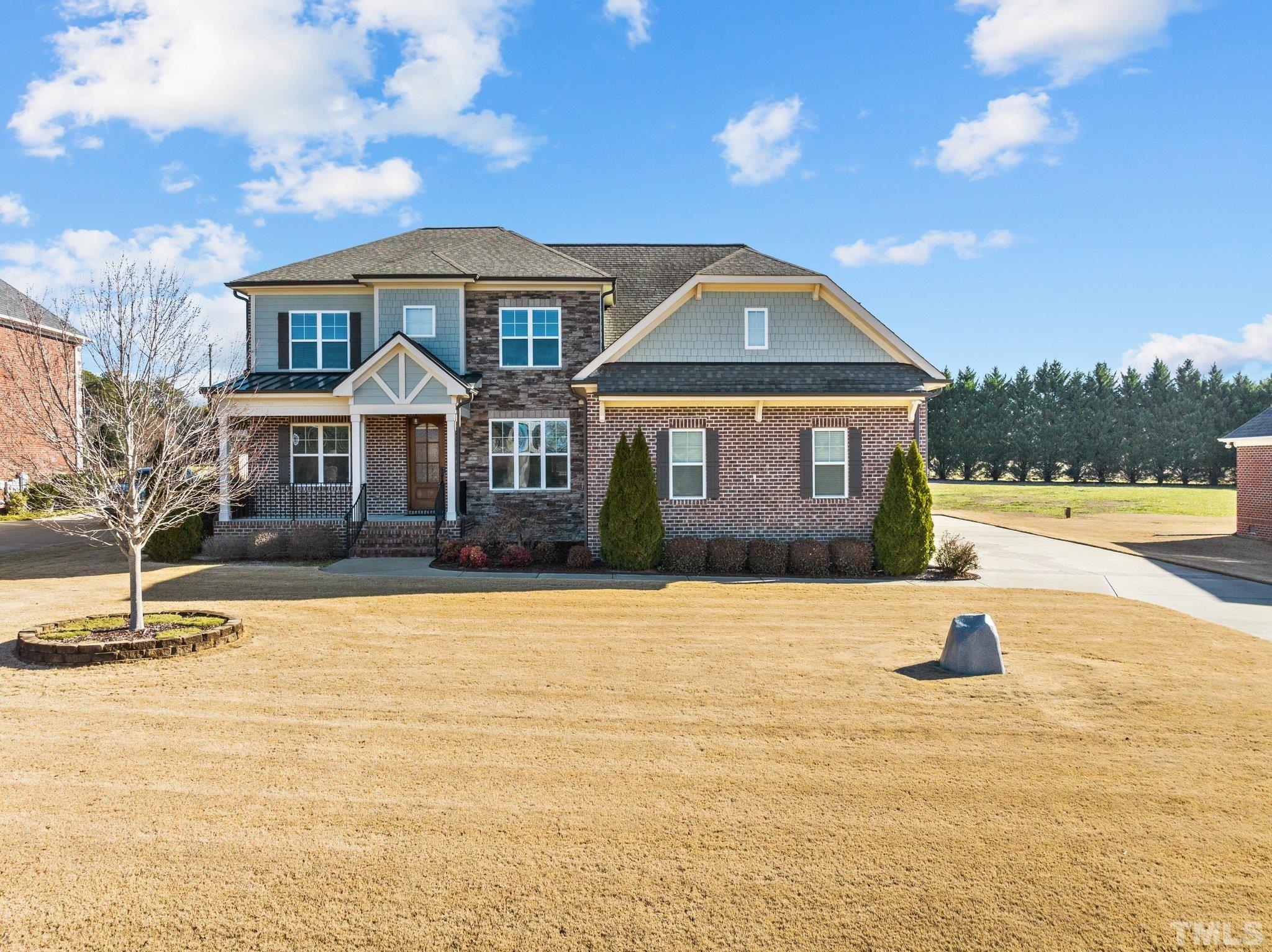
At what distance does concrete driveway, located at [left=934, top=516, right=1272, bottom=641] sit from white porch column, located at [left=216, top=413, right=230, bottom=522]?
551 inches

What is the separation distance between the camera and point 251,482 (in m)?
17.4

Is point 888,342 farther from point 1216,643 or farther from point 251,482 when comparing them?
point 251,482

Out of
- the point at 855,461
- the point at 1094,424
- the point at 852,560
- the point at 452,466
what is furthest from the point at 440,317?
the point at 1094,424

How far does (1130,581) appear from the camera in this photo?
15391 mm

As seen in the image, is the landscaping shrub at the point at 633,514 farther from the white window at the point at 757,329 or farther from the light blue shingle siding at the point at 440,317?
the light blue shingle siding at the point at 440,317

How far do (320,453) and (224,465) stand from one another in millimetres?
6178

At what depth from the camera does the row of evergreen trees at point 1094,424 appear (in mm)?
58219

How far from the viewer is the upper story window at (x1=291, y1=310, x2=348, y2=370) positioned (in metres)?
19.9

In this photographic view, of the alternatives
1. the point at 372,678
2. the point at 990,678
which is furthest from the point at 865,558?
the point at 372,678

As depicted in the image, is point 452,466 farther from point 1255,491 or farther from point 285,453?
point 1255,491

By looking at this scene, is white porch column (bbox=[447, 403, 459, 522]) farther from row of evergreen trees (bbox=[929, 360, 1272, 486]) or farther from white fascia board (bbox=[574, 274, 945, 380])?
row of evergreen trees (bbox=[929, 360, 1272, 486])

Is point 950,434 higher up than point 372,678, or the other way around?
point 950,434

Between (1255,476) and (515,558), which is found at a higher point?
(1255,476)

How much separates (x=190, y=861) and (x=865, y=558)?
13.8m
